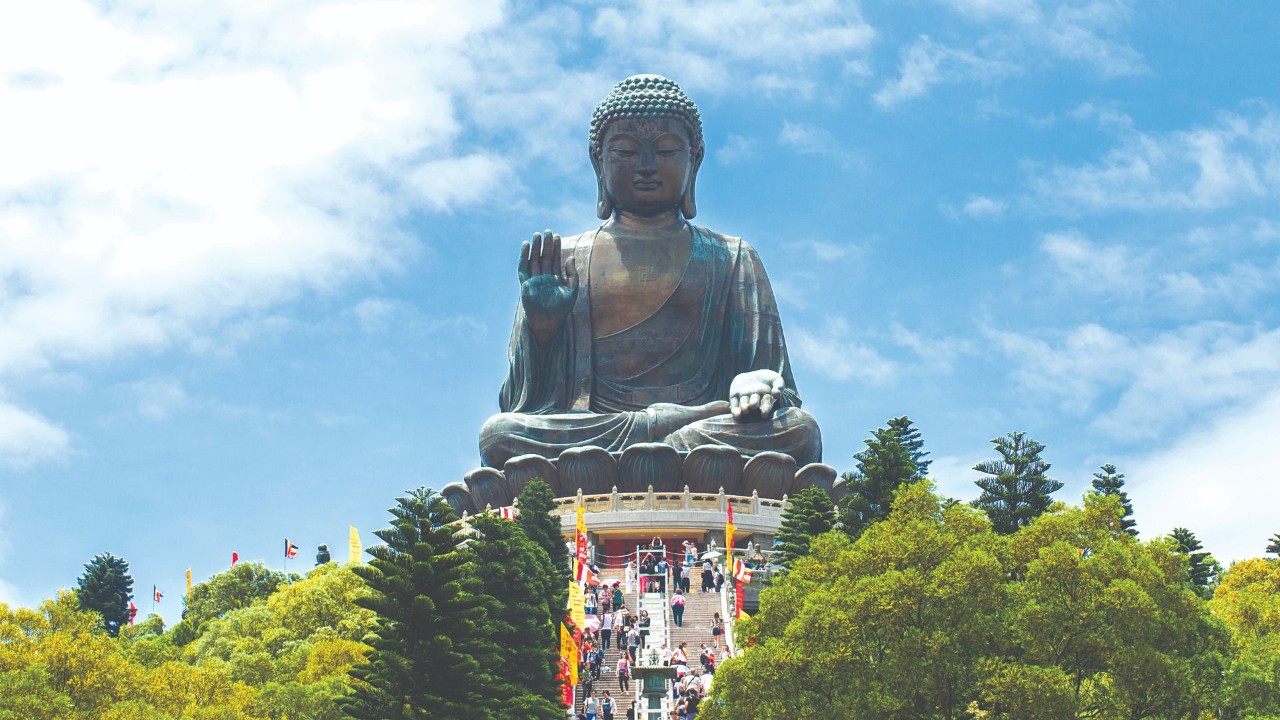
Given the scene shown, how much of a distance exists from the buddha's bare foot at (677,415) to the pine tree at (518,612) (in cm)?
1304

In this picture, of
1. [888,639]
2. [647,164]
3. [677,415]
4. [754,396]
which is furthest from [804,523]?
[647,164]

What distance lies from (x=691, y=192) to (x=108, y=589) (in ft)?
47.9

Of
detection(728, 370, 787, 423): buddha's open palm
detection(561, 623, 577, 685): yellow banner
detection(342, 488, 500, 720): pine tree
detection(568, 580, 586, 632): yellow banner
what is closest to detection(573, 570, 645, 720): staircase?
detection(561, 623, 577, 685): yellow banner

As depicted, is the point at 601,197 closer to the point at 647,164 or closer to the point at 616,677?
the point at 647,164

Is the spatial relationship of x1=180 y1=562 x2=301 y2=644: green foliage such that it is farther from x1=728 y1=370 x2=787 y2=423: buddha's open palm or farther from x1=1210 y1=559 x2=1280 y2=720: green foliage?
x1=1210 y1=559 x2=1280 y2=720: green foliage

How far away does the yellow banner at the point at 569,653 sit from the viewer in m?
22.6

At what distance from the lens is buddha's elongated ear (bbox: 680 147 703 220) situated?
128ft

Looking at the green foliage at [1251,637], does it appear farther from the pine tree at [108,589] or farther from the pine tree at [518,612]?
the pine tree at [108,589]

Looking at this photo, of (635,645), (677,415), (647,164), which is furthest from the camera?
(647,164)

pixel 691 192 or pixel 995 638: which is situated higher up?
pixel 691 192

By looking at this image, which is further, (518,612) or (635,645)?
(635,645)

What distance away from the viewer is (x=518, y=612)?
22.6 m

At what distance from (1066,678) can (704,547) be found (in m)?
16.9

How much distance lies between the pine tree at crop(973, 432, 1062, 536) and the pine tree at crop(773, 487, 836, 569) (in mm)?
2323
